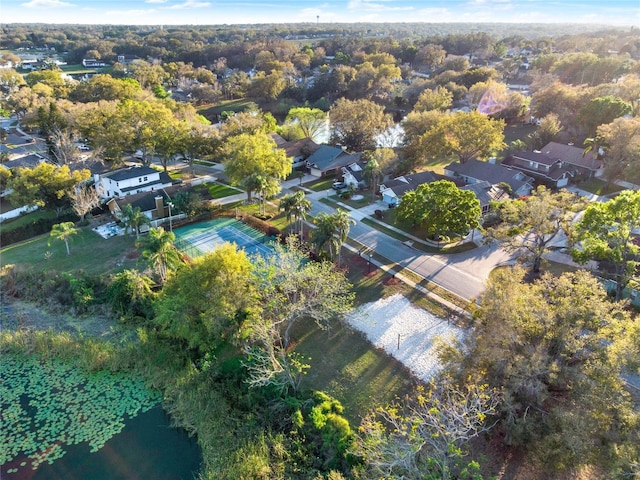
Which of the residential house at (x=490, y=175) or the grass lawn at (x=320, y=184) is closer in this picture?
the residential house at (x=490, y=175)

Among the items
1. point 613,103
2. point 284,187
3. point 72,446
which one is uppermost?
point 613,103

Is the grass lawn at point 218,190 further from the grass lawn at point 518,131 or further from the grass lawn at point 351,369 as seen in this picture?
the grass lawn at point 518,131

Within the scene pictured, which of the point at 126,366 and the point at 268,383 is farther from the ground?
the point at 268,383

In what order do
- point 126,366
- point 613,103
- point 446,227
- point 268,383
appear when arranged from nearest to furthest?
point 268,383, point 126,366, point 446,227, point 613,103

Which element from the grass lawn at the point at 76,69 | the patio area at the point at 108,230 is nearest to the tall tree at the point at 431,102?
the patio area at the point at 108,230

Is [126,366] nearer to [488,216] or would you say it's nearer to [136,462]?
[136,462]

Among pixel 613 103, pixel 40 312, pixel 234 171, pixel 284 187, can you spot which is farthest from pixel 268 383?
pixel 613 103

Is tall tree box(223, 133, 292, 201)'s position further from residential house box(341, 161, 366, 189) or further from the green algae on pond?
the green algae on pond
